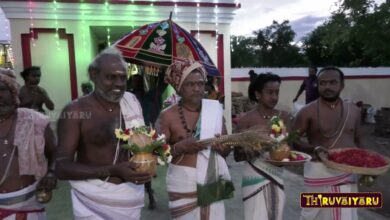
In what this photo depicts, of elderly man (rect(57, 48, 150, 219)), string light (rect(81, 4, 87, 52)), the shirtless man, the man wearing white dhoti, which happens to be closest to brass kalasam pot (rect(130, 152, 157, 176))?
elderly man (rect(57, 48, 150, 219))

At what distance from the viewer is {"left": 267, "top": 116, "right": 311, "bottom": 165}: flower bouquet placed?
2.89m

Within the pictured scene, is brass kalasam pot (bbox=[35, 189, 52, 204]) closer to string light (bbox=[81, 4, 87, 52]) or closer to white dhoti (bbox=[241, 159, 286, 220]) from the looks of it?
white dhoti (bbox=[241, 159, 286, 220])

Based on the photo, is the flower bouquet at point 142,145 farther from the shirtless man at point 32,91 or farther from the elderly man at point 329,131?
the shirtless man at point 32,91

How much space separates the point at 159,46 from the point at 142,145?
354 cm

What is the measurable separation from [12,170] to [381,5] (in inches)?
423

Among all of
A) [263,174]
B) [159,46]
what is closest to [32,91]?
[159,46]

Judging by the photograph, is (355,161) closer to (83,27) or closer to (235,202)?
(235,202)

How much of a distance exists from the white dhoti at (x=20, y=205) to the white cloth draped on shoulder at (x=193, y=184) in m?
0.97

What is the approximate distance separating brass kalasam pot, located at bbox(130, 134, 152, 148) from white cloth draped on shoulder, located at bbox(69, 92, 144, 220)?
0.19m

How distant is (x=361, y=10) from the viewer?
35.2ft

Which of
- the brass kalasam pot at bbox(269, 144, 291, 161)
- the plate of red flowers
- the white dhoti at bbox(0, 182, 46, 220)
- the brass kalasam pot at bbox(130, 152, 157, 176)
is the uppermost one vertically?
the brass kalasam pot at bbox(130, 152, 157, 176)

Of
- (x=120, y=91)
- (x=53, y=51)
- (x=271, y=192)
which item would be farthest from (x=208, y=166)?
(x=53, y=51)

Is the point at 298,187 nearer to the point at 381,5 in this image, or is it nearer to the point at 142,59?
the point at 142,59

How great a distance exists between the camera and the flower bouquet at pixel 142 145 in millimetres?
2092
